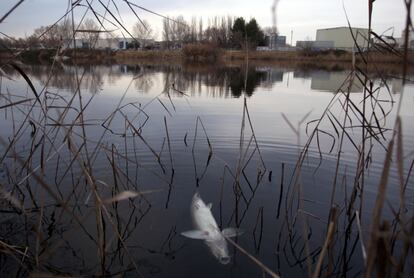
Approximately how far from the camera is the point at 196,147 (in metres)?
6.08

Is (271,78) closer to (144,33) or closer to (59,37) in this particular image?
(144,33)

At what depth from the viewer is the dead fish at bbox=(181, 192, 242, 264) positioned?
3018 mm

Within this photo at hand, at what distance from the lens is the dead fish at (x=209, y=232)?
302cm

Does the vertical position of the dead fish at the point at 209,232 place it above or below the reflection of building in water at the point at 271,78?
below

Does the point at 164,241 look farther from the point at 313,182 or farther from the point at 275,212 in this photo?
the point at 313,182

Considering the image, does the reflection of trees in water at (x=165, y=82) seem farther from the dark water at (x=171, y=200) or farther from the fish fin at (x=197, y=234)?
the fish fin at (x=197, y=234)

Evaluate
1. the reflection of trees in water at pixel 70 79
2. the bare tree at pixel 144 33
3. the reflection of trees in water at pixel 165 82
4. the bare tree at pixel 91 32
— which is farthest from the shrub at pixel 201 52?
the bare tree at pixel 91 32

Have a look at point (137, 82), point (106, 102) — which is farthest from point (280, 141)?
point (137, 82)

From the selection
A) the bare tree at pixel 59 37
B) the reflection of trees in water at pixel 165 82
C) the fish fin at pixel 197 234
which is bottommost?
the fish fin at pixel 197 234

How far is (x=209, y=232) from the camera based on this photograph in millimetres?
3293

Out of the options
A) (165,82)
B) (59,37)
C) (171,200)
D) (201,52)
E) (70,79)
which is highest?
(201,52)

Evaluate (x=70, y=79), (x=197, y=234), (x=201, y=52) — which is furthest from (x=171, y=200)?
(x=201, y=52)

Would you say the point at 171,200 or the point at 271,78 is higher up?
the point at 271,78

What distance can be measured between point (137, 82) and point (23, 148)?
38.6ft
